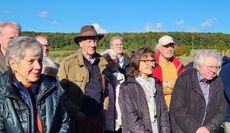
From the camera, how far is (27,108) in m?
2.89

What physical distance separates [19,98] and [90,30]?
2709mm

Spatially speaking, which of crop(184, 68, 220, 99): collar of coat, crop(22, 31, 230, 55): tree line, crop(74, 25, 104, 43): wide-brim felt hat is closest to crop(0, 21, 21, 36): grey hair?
crop(74, 25, 104, 43): wide-brim felt hat

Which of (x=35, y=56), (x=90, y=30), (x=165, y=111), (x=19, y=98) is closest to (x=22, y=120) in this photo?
(x=19, y=98)

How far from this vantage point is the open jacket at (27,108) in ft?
9.35

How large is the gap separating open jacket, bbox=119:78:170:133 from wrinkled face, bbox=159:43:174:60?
5.50 ft

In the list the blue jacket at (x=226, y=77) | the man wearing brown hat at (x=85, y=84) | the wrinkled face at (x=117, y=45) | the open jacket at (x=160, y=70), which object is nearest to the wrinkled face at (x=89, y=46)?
the man wearing brown hat at (x=85, y=84)

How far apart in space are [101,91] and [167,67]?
1267 millimetres

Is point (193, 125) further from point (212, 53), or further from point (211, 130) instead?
point (212, 53)

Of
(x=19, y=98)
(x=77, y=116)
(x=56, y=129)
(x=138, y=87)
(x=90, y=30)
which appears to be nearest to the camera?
(x=19, y=98)

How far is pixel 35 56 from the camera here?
2963 mm

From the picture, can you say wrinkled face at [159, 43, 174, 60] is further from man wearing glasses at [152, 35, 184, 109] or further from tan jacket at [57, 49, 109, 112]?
tan jacket at [57, 49, 109, 112]

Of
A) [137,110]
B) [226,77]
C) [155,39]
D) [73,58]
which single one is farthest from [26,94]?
[155,39]

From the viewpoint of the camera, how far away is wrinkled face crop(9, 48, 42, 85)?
9.67 feet

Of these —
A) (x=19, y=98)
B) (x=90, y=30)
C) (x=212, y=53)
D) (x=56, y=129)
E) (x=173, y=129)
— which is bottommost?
(x=173, y=129)
